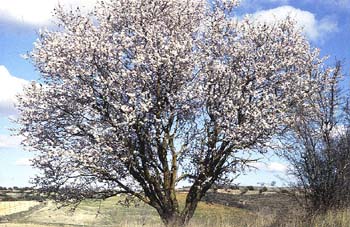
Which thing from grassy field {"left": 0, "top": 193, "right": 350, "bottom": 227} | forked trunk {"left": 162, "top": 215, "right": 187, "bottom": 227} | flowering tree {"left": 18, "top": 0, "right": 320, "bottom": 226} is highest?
flowering tree {"left": 18, "top": 0, "right": 320, "bottom": 226}

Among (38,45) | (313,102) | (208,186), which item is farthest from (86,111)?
(313,102)

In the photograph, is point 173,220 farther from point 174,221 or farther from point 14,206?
point 14,206

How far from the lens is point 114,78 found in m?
20.0

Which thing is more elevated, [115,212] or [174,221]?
[115,212]

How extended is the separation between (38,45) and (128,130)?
5.67 meters

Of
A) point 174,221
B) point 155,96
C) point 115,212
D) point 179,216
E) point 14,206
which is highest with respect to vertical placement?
point 155,96

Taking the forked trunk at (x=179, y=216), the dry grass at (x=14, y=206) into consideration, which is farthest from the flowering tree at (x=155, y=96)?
the dry grass at (x=14, y=206)

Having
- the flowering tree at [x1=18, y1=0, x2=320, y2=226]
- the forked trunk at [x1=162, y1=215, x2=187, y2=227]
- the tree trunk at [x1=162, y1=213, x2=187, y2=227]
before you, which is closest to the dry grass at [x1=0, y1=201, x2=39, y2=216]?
the flowering tree at [x1=18, y1=0, x2=320, y2=226]

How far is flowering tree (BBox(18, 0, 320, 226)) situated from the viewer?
20172mm

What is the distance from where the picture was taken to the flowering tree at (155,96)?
66.2 ft

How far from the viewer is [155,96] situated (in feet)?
67.1

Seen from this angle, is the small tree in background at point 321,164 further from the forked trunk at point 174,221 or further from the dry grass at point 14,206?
the dry grass at point 14,206

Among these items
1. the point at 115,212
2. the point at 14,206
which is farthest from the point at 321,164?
the point at 14,206

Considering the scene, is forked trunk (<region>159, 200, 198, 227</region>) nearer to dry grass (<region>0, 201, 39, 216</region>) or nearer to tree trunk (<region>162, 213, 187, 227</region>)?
tree trunk (<region>162, 213, 187, 227</region>)
